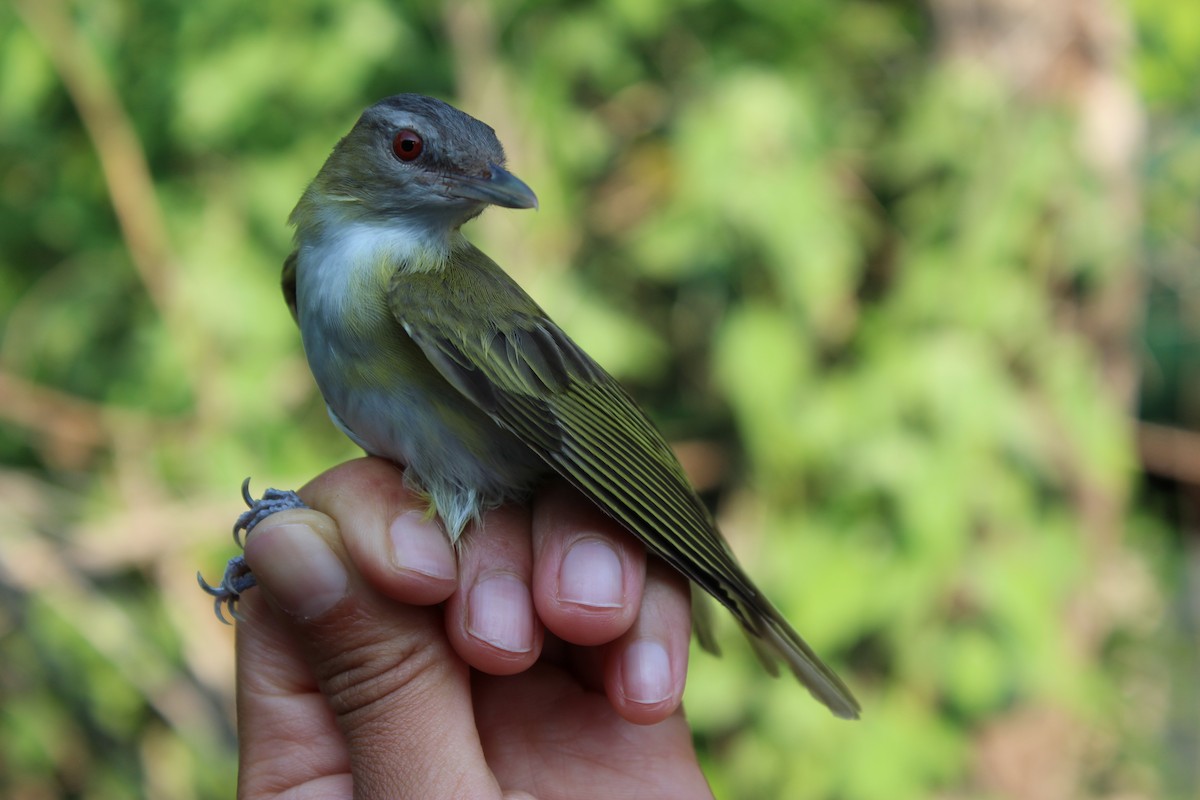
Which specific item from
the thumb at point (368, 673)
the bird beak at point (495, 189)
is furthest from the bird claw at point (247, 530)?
the bird beak at point (495, 189)

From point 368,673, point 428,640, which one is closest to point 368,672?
point 368,673

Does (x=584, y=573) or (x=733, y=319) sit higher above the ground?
(x=584, y=573)

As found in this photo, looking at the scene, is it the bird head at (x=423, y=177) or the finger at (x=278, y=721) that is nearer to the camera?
the finger at (x=278, y=721)

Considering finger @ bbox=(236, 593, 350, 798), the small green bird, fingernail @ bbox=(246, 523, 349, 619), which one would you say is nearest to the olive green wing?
the small green bird

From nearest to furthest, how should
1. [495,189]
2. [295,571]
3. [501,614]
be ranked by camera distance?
[295,571] < [501,614] < [495,189]

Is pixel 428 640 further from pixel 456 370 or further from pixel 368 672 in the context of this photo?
pixel 456 370

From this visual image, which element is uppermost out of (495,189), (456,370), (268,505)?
(495,189)

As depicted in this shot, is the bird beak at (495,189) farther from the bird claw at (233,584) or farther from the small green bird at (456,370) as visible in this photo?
the bird claw at (233,584)

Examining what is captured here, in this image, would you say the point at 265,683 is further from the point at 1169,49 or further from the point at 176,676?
the point at 1169,49
